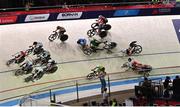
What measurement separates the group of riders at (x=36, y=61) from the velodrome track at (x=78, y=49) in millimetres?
293

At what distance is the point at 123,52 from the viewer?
19.0m

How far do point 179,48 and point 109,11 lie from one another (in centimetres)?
391

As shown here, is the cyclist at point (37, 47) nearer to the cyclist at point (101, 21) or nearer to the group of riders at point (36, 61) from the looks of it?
the group of riders at point (36, 61)

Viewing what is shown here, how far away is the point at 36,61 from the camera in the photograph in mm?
16656

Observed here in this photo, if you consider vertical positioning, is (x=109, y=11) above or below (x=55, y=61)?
above

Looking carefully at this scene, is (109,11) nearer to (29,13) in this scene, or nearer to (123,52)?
(123,52)

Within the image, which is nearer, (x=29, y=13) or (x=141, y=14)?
(x=29, y=13)

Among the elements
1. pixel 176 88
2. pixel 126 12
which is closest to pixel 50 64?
pixel 126 12

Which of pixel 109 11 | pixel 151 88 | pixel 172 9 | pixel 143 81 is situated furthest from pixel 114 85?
pixel 172 9

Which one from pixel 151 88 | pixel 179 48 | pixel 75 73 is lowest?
pixel 151 88

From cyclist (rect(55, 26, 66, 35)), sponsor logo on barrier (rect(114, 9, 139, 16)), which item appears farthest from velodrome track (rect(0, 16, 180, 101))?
cyclist (rect(55, 26, 66, 35))

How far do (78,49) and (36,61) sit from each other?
2.41 m

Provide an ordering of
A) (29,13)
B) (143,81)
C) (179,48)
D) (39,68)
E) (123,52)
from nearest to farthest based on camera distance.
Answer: (143,81)
(39,68)
(29,13)
(123,52)
(179,48)

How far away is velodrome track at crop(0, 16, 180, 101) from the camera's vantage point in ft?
52.7
